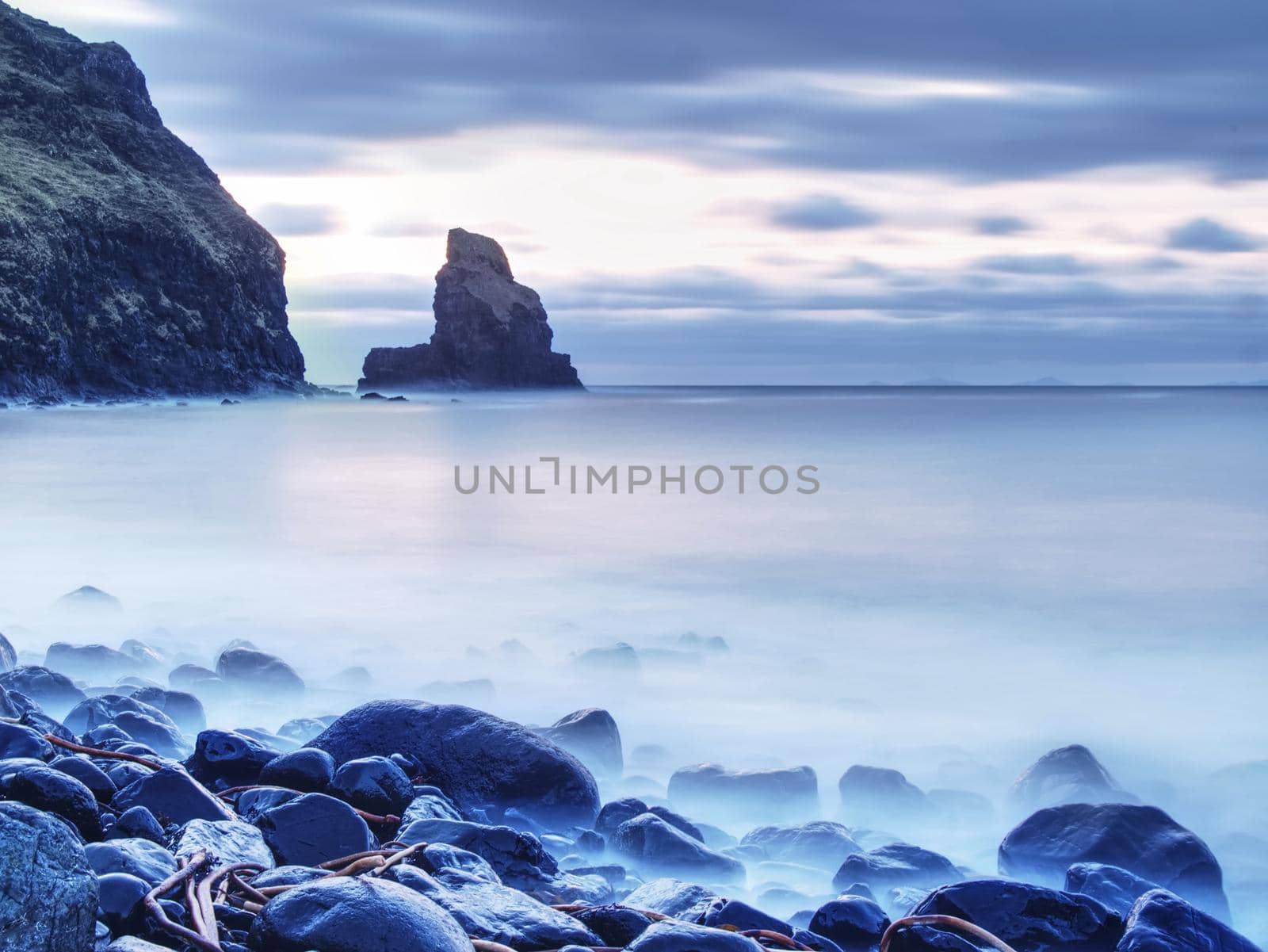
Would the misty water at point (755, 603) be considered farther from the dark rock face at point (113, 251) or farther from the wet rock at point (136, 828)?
the dark rock face at point (113, 251)

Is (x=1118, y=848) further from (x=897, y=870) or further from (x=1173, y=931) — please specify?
(x=1173, y=931)

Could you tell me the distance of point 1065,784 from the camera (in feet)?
19.4

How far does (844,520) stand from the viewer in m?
21.4

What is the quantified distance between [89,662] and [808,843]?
5.43 meters

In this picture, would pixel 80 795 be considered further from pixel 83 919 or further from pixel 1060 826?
pixel 1060 826

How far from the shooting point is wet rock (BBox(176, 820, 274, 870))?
136 inches

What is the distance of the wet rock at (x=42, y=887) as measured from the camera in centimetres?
240

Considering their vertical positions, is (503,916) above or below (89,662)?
above

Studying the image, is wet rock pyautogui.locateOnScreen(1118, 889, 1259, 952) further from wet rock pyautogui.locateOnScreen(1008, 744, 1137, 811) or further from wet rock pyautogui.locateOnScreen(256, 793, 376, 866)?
wet rock pyautogui.locateOnScreen(256, 793, 376, 866)

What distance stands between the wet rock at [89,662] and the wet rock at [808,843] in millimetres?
4950

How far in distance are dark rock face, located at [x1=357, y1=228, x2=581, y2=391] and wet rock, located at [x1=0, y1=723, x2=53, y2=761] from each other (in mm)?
116928

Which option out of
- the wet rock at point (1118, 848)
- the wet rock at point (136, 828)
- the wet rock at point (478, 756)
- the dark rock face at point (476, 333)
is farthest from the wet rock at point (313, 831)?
the dark rock face at point (476, 333)

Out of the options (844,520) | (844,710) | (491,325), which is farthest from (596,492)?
(491,325)

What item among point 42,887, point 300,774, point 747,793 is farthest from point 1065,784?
point 42,887
